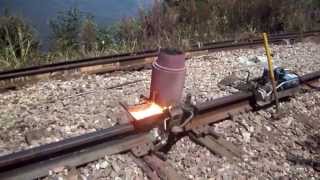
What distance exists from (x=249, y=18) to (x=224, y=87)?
596 centimetres

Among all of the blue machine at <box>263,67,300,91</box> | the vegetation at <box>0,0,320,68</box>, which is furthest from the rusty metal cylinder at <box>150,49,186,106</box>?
the vegetation at <box>0,0,320,68</box>

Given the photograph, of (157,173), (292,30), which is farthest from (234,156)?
(292,30)

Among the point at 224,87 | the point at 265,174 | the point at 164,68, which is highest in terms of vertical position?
the point at 164,68

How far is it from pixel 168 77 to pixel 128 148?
0.87 metres

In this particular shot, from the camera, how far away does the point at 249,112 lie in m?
4.62

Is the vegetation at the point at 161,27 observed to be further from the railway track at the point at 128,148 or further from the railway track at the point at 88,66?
the railway track at the point at 128,148

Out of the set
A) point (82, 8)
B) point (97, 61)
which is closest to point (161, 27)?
point (97, 61)

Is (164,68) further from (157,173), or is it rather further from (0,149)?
(0,149)

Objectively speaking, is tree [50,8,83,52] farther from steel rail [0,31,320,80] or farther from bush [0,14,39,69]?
steel rail [0,31,320,80]

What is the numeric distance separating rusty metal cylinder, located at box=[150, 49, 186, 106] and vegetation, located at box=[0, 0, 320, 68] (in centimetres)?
333

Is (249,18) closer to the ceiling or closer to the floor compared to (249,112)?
closer to the ceiling

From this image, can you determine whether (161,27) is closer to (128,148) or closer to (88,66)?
(88,66)

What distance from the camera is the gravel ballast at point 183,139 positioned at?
11.4ft

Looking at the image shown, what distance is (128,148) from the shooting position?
11.8ft
